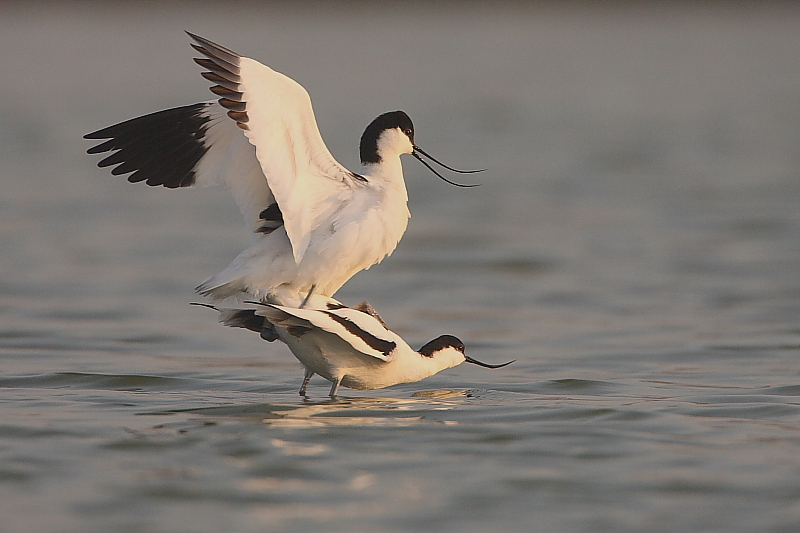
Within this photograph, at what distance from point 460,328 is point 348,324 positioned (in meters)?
3.56

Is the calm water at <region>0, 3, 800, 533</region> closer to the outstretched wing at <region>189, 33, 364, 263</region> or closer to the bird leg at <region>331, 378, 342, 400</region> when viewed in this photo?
the bird leg at <region>331, 378, 342, 400</region>

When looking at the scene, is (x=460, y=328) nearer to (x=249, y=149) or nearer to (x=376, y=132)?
(x=376, y=132)

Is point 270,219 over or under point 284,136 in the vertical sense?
under

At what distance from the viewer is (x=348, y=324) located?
6766 mm

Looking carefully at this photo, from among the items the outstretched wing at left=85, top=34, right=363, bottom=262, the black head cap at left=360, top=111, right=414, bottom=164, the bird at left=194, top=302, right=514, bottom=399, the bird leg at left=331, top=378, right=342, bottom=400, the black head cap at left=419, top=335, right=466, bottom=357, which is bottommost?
the bird leg at left=331, top=378, right=342, bottom=400

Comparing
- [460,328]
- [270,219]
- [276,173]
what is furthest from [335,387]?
[460,328]

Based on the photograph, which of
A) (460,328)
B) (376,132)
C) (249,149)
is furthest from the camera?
(460,328)

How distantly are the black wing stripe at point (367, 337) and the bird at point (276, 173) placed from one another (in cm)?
31

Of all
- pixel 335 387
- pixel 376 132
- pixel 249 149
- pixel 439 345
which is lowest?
pixel 335 387

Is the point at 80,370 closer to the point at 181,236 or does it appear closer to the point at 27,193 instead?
the point at 181,236

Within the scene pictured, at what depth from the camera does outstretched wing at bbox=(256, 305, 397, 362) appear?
659 centimetres

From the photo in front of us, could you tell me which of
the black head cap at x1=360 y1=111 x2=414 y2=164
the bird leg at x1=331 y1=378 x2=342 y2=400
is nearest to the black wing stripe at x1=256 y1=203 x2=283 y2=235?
the black head cap at x1=360 y1=111 x2=414 y2=164

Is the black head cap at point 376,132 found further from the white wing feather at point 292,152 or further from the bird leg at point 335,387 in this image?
the bird leg at point 335,387

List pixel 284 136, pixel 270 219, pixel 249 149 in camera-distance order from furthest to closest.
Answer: pixel 270 219 → pixel 249 149 → pixel 284 136
